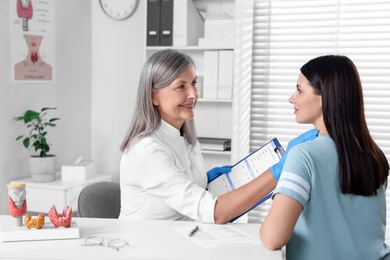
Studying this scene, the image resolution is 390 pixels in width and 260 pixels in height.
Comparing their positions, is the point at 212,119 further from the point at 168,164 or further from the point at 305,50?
the point at 168,164

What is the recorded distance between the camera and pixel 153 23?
377 centimetres

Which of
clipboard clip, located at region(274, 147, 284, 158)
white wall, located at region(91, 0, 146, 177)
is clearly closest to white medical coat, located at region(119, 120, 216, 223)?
clipboard clip, located at region(274, 147, 284, 158)

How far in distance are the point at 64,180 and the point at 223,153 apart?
1.11 meters

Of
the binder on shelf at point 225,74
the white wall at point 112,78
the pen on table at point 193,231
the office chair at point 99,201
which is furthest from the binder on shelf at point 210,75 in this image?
the pen on table at point 193,231

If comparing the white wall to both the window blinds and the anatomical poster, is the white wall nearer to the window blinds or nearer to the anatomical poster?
the anatomical poster

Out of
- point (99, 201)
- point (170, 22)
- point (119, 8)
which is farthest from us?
point (119, 8)

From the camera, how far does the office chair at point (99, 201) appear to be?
2.47m

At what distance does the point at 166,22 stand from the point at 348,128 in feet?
7.79

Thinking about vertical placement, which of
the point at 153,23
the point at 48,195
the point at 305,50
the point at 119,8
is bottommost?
the point at 48,195

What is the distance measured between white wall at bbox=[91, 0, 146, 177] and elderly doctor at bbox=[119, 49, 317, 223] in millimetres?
2070

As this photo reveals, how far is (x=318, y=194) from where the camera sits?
156cm

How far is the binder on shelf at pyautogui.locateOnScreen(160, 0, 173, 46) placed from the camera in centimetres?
372

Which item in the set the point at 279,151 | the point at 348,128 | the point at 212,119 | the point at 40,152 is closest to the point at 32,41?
the point at 40,152

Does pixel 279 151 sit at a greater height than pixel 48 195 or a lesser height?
greater
